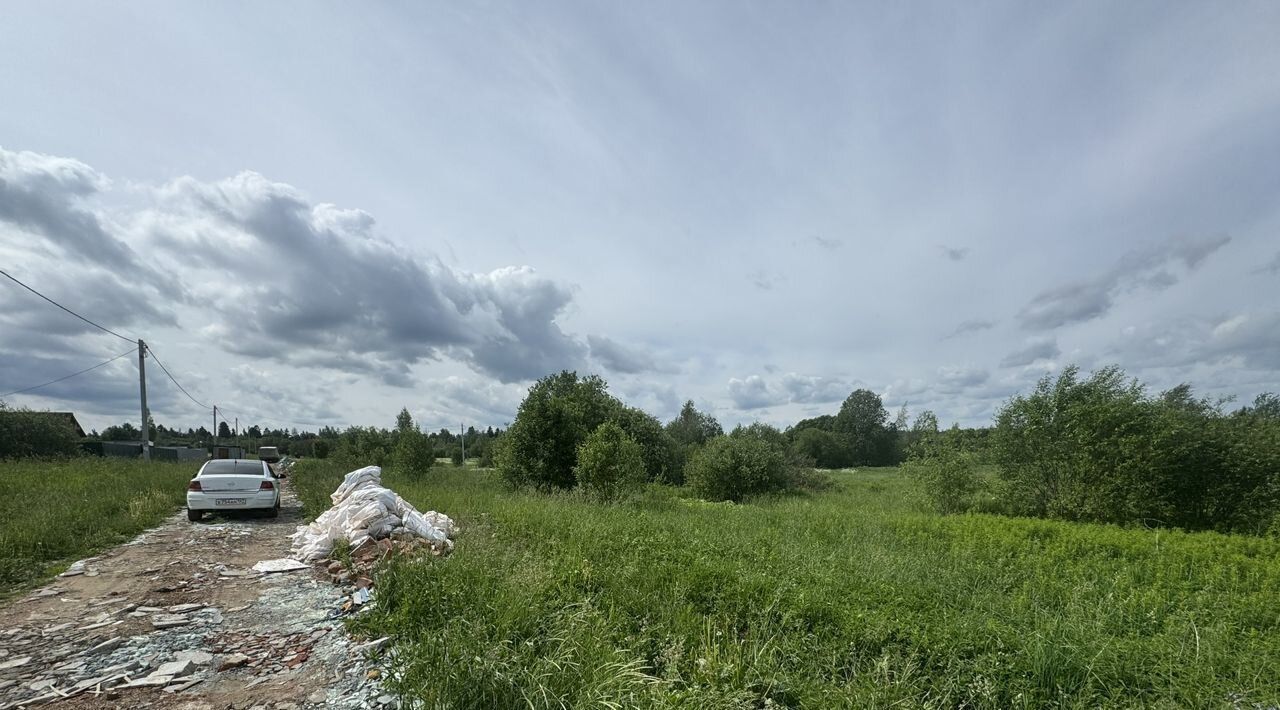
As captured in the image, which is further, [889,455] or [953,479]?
[889,455]

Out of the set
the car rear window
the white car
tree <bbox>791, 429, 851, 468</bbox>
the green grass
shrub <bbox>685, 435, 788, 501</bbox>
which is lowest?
tree <bbox>791, 429, 851, 468</bbox>

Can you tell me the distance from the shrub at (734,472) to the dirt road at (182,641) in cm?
2207

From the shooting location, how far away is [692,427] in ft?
180

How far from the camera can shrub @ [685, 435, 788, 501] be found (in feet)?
87.6

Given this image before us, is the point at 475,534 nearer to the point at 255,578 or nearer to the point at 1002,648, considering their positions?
the point at 255,578

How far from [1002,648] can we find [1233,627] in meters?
3.74

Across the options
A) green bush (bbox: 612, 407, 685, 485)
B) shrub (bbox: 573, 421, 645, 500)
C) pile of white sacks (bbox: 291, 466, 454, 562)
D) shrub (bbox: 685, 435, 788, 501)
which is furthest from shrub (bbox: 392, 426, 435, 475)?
pile of white sacks (bbox: 291, 466, 454, 562)

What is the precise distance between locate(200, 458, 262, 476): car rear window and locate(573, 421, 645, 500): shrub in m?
8.71

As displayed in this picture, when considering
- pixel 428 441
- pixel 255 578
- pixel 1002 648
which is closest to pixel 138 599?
pixel 255 578

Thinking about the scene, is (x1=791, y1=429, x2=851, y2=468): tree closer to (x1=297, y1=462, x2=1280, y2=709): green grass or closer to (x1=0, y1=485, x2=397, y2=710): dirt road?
(x1=297, y1=462, x2=1280, y2=709): green grass

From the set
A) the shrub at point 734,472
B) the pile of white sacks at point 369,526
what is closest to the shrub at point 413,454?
the shrub at point 734,472

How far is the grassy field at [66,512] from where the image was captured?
271 inches

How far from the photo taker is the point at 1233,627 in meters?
5.51

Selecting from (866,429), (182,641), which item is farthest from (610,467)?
(866,429)
